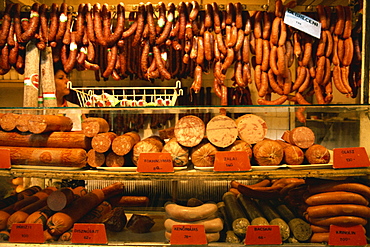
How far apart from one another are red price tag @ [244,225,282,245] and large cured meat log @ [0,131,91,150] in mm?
1434

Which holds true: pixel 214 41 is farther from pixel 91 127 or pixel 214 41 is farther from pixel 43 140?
pixel 43 140

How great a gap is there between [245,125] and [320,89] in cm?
190

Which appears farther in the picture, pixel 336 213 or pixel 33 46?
pixel 33 46

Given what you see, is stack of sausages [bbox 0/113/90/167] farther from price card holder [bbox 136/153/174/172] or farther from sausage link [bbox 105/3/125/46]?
sausage link [bbox 105/3/125/46]

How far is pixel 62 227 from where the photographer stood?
218cm

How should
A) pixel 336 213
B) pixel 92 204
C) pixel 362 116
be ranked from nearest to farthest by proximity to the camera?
pixel 336 213, pixel 362 116, pixel 92 204

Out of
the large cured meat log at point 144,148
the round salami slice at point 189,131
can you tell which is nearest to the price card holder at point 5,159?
the large cured meat log at point 144,148

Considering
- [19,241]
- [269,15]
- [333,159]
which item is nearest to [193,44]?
[269,15]

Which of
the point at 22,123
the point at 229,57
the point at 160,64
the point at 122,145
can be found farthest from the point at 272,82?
the point at 22,123

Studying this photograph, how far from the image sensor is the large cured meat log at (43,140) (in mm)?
2268

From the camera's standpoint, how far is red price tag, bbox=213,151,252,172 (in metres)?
2.10

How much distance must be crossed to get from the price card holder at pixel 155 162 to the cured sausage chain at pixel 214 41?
1718mm

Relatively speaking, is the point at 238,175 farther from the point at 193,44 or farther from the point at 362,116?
the point at 193,44

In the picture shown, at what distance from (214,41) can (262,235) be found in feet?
8.17
